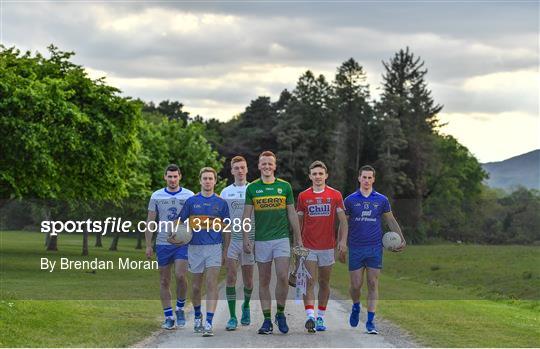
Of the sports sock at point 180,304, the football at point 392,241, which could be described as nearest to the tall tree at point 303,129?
A: the sports sock at point 180,304

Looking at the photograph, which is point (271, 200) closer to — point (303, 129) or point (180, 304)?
point (180, 304)

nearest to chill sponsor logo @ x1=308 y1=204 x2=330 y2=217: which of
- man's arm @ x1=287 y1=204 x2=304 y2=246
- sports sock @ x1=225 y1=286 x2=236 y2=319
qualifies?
man's arm @ x1=287 y1=204 x2=304 y2=246

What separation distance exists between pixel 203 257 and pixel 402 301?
12377 mm

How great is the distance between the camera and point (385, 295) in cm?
2995

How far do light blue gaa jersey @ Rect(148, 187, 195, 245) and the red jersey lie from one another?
6.60 feet

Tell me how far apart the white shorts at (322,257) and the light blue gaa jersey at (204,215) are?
1.46 meters

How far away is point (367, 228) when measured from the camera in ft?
48.7

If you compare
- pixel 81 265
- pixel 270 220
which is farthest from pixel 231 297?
pixel 81 265

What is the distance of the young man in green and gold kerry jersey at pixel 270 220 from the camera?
14.3 m

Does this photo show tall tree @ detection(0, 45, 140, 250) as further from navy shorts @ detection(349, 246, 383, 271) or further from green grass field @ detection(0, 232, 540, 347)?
navy shorts @ detection(349, 246, 383, 271)

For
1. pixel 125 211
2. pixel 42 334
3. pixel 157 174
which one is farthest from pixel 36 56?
pixel 42 334

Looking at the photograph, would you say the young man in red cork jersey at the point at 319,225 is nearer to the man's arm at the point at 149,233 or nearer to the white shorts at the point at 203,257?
the white shorts at the point at 203,257

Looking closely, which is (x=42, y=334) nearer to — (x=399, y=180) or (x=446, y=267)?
(x=446, y=267)

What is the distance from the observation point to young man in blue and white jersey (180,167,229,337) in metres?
14.7
